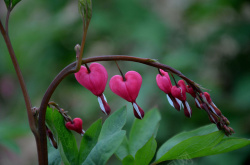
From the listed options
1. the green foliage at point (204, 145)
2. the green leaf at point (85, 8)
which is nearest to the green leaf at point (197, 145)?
the green foliage at point (204, 145)

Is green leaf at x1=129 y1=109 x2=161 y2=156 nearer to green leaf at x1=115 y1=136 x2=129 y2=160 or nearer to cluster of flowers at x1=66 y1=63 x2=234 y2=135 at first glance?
green leaf at x1=115 y1=136 x2=129 y2=160

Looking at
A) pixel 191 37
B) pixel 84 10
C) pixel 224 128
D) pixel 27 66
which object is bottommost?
pixel 224 128

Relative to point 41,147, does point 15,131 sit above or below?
above

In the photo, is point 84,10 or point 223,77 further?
point 223,77

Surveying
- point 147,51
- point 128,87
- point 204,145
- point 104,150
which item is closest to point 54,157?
point 104,150

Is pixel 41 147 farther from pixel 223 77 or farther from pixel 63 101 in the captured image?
pixel 63 101

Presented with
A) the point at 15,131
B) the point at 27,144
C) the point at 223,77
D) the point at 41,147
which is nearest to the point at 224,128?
the point at 41,147

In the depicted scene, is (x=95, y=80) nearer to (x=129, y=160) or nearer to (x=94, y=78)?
(x=94, y=78)
